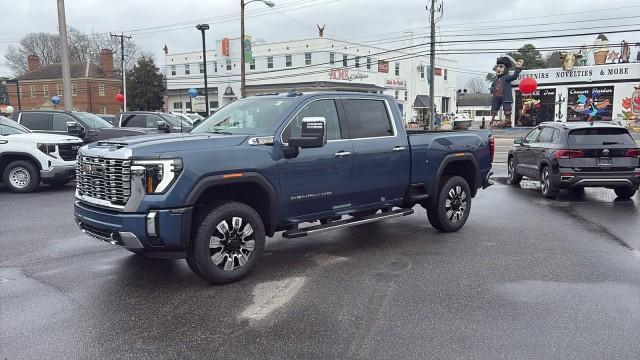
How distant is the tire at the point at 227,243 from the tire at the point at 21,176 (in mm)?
Answer: 8508

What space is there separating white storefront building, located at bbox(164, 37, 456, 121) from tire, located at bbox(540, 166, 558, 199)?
108 feet

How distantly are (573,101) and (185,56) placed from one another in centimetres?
4117

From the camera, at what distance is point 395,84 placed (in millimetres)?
58844

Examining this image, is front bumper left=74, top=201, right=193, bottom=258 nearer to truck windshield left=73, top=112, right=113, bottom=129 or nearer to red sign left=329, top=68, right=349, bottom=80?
truck windshield left=73, top=112, right=113, bottom=129

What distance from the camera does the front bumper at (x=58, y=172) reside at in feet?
38.8

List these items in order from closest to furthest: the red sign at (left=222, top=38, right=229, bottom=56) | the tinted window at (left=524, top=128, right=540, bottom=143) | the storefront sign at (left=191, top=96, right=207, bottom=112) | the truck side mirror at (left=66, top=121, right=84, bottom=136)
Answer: the truck side mirror at (left=66, top=121, right=84, bottom=136)
the tinted window at (left=524, top=128, right=540, bottom=143)
the red sign at (left=222, top=38, right=229, bottom=56)
the storefront sign at (left=191, top=96, right=207, bottom=112)

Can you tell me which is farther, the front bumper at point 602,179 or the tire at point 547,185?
the tire at point 547,185

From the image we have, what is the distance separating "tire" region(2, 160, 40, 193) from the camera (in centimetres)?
1188

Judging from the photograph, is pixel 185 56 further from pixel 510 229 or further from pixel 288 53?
pixel 510 229

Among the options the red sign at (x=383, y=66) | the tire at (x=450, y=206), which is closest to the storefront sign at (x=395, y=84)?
the red sign at (x=383, y=66)

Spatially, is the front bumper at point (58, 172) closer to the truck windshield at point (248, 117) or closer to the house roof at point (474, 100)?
the truck windshield at point (248, 117)

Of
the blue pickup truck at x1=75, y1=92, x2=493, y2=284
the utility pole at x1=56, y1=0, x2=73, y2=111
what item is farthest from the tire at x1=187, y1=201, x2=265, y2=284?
the utility pole at x1=56, y1=0, x2=73, y2=111

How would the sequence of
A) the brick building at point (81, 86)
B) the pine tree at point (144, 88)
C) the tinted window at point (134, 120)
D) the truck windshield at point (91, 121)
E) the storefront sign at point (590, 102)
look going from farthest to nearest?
the brick building at point (81, 86) < the pine tree at point (144, 88) < the storefront sign at point (590, 102) < the tinted window at point (134, 120) < the truck windshield at point (91, 121)

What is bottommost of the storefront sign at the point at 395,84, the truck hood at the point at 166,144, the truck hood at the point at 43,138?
the truck hood at the point at 43,138
